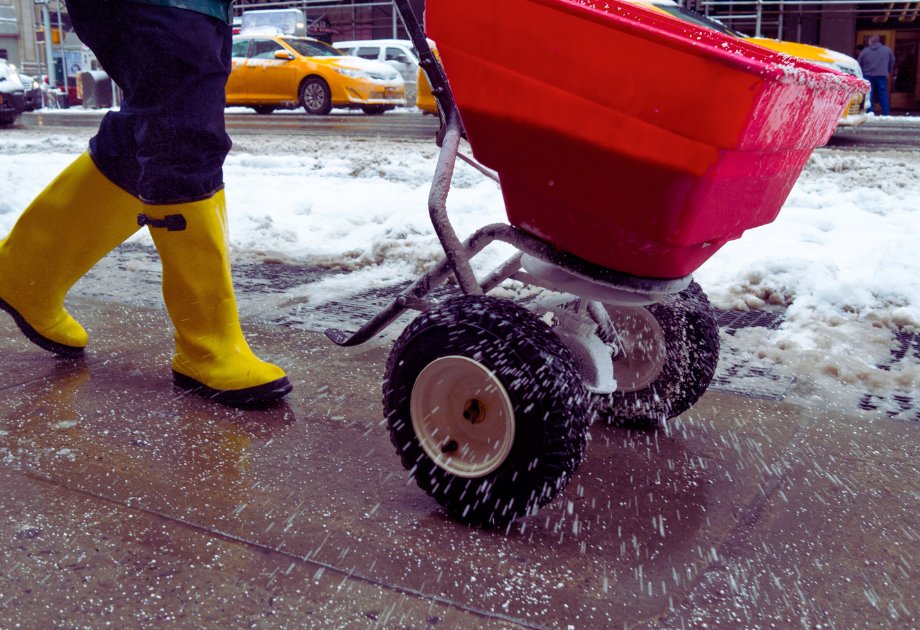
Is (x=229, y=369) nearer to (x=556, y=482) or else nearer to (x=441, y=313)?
(x=441, y=313)

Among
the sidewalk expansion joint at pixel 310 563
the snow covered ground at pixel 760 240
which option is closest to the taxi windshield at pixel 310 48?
the snow covered ground at pixel 760 240

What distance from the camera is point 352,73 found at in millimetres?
14453

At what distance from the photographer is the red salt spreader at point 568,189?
1282mm

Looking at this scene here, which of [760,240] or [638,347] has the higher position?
[638,347]

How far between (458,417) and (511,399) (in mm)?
199

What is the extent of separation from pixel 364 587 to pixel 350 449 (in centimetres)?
59

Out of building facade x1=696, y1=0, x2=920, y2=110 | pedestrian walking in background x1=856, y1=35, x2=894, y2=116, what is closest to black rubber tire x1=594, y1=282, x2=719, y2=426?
pedestrian walking in background x1=856, y1=35, x2=894, y2=116

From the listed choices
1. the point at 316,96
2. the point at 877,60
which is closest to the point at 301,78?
the point at 316,96

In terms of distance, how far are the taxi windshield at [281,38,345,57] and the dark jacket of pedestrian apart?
10442 millimetres

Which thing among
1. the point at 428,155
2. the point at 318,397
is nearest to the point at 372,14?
the point at 428,155

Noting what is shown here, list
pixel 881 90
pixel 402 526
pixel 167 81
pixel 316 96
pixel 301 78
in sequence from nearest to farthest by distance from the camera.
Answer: pixel 402 526
pixel 167 81
pixel 301 78
pixel 316 96
pixel 881 90

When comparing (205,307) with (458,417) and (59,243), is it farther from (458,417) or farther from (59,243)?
(458,417)

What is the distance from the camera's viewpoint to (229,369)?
7.16 feet

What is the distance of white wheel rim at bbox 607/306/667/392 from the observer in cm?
199
